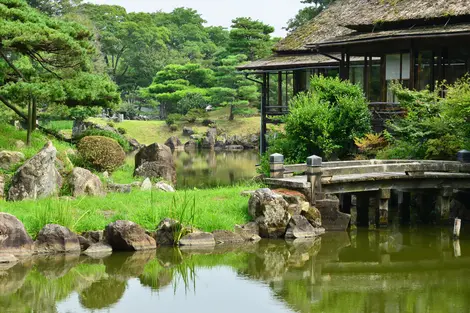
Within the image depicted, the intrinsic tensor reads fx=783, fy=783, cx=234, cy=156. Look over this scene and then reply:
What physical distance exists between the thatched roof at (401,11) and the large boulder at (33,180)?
1503cm

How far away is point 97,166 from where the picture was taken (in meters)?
23.7

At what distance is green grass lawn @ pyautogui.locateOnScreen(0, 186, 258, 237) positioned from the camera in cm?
1752

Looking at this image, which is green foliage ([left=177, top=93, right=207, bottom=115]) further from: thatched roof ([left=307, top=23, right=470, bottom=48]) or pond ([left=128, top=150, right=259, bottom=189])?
thatched roof ([left=307, top=23, right=470, bottom=48])

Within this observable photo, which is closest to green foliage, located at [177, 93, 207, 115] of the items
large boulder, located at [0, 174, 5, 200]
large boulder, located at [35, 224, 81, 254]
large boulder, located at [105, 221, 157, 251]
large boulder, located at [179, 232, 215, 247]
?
large boulder, located at [0, 174, 5, 200]

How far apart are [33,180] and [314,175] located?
7110 mm

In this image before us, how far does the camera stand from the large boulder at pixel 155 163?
25.1 m

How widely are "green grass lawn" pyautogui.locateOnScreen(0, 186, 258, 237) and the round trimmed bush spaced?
322 centimetres

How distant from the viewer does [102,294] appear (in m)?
14.9

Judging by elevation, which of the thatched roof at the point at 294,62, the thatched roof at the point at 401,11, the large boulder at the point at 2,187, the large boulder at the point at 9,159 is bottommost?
the large boulder at the point at 2,187

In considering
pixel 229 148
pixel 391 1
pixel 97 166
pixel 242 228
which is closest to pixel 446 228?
pixel 242 228

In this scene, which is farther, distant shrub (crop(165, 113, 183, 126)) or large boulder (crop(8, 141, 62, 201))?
distant shrub (crop(165, 113, 183, 126))

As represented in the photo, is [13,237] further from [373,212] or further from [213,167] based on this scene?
[213,167]

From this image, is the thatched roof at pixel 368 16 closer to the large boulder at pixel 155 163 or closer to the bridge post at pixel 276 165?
the large boulder at pixel 155 163

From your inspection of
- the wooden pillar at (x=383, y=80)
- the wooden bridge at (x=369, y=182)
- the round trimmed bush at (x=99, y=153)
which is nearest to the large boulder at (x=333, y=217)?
the wooden bridge at (x=369, y=182)
